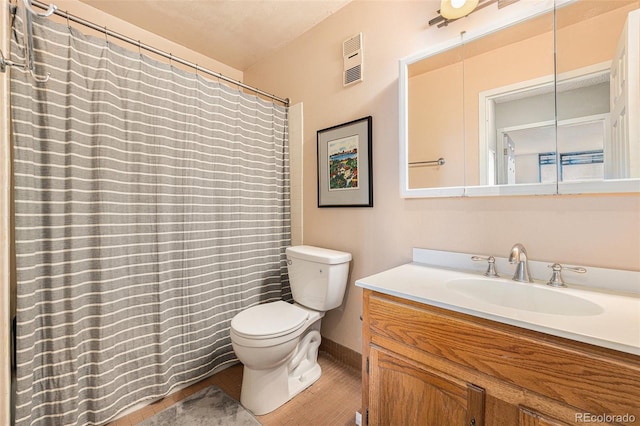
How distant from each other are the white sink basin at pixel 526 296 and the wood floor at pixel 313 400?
928 millimetres

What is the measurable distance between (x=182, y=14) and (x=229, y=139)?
0.96 meters

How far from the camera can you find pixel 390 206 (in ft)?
5.02

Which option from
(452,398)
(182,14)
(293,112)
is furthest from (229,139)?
(452,398)

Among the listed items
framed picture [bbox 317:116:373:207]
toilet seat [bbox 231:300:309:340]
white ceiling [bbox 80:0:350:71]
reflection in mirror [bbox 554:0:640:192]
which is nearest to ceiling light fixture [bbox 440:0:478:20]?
reflection in mirror [bbox 554:0:640:192]

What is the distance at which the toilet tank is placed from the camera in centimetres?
159

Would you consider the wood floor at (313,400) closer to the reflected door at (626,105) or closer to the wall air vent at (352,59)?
the reflected door at (626,105)

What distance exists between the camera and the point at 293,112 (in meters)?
2.11

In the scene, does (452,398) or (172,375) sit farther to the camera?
(172,375)

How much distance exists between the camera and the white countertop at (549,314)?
24.5 inches

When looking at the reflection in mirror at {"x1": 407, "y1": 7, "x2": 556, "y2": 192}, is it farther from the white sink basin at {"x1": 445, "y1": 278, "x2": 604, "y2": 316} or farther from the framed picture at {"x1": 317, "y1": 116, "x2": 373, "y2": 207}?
the white sink basin at {"x1": 445, "y1": 278, "x2": 604, "y2": 316}

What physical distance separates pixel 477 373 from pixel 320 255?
99 centimetres

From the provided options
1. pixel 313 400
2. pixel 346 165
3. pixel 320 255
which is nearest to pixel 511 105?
pixel 346 165

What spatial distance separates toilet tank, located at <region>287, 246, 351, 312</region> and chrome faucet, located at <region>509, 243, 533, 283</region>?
2.83 feet

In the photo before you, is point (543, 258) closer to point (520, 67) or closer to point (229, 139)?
point (520, 67)
